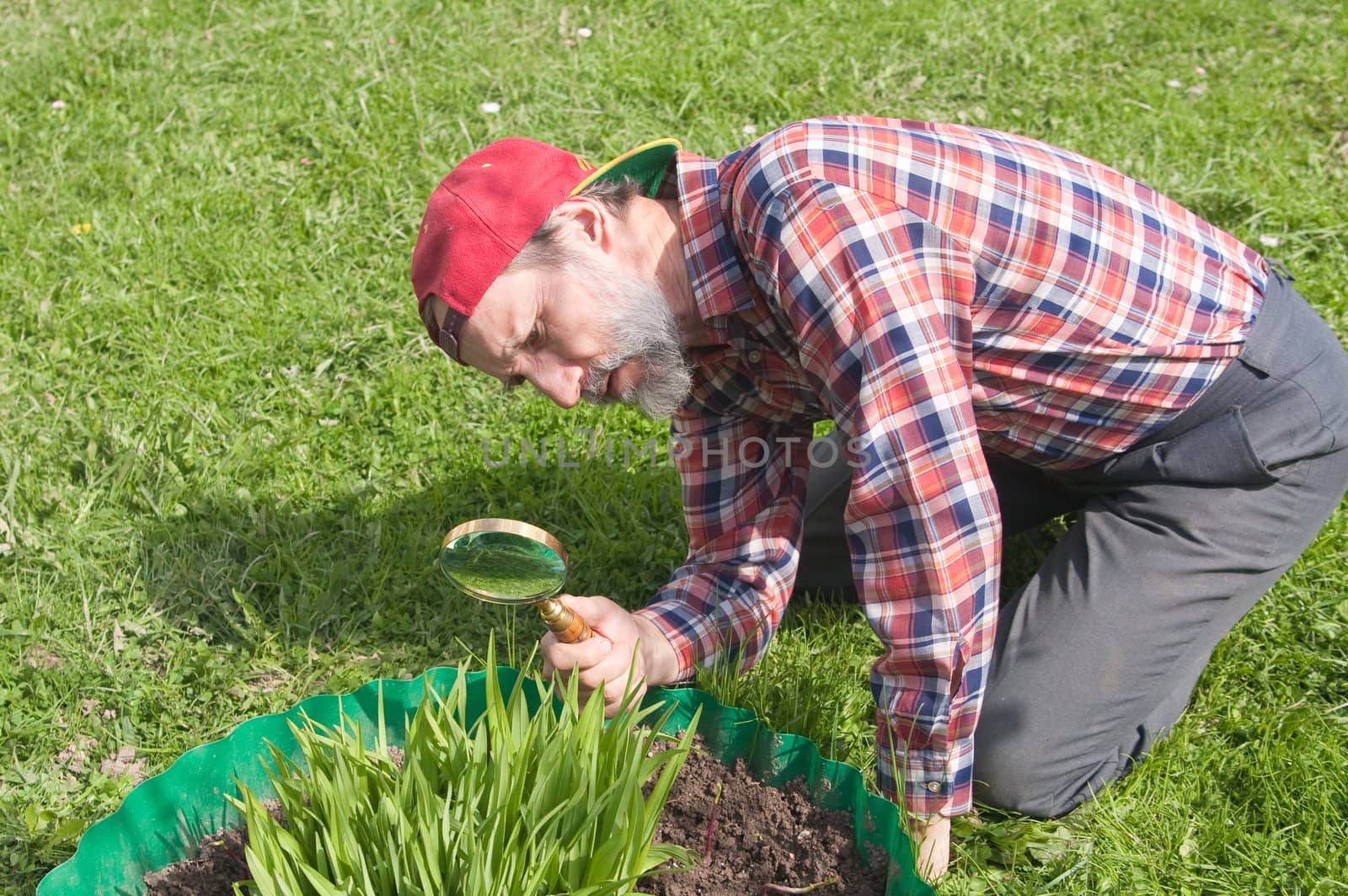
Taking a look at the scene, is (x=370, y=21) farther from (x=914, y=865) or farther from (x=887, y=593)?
(x=914, y=865)

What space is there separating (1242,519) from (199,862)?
206cm

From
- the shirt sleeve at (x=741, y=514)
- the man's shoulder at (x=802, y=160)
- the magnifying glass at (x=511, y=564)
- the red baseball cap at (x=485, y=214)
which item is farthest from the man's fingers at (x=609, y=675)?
the man's shoulder at (x=802, y=160)

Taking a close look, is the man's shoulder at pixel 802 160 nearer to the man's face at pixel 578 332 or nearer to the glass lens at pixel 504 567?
the man's face at pixel 578 332

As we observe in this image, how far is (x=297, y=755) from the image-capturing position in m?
1.89

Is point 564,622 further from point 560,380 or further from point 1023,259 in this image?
point 1023,259

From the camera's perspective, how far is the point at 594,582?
292 cm

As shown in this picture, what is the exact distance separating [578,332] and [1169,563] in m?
1.32

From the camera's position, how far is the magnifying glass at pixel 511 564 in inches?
64.7

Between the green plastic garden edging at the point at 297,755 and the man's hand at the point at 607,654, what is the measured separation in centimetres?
7

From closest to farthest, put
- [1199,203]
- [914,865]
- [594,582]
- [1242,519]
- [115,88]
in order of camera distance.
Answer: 1. [914,865]
2. [1242,519]
3. [594,582]
4. [1199,203]
5. [115,88]

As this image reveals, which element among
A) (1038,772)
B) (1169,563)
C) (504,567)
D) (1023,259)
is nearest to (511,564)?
(504,567)

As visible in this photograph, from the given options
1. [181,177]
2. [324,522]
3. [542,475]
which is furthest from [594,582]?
[181,177]

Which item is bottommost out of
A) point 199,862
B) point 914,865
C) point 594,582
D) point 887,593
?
point 594,582

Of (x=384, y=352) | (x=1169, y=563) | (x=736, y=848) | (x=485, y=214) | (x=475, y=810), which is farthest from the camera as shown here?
(x=384, y=352)
